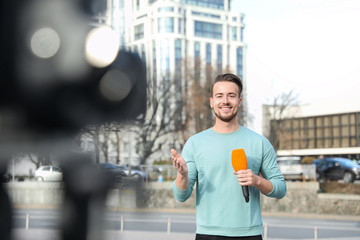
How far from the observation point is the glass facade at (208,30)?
87.7m

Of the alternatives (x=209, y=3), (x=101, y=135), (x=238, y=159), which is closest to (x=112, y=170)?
(x=101, y=135)

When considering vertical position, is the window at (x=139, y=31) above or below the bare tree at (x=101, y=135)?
above

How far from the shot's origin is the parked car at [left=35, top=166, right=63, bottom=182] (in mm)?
676

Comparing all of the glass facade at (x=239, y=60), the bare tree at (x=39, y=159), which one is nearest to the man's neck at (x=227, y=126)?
the bare tree at (x=39, y=159)

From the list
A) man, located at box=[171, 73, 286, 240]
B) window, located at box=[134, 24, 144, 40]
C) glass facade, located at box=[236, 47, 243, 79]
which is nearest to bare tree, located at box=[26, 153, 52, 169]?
window, located at box=[134, 24, 144, 40]

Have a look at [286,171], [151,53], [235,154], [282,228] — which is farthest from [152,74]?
[286,171]

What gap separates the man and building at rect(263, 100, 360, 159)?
5822cm

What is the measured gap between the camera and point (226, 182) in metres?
2.04

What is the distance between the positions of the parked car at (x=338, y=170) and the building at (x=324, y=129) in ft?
87.1

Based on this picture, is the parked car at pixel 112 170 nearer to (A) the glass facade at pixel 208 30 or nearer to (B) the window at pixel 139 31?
(B) the window at pixel 139 31

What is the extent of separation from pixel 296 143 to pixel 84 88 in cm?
7049

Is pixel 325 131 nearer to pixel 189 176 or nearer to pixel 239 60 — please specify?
pixel 239 60

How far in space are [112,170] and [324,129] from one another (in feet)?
227

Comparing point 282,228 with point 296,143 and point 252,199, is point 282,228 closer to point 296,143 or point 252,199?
point 252,199
